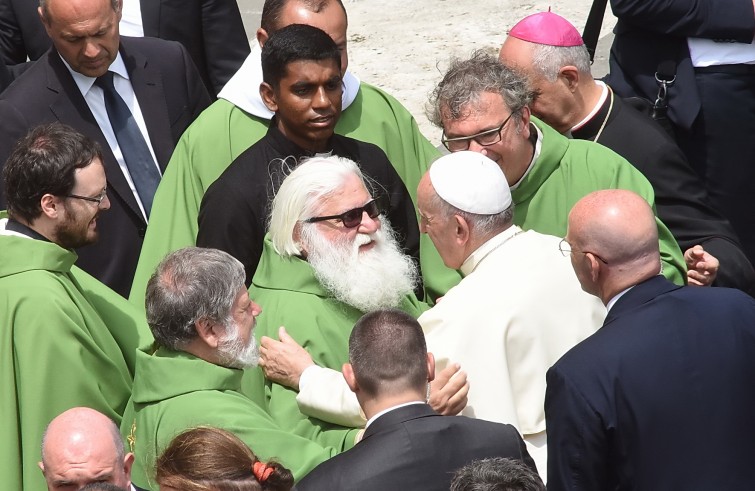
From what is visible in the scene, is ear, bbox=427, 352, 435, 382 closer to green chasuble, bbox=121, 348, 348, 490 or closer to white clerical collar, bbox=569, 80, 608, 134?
green chasuble, bbox=121, 348, 348, 490

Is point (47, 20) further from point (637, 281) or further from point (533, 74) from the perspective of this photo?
point (637, 281)

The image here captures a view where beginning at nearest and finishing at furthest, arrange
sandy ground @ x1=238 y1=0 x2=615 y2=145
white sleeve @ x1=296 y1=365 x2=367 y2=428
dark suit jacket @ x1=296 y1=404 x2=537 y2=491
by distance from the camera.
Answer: dark suit jacket @ x1=296 y1=404 x2=537 y2=491, white sleeve @ x1=296 y1=365 x2=367 y2=428, sandy ground @ x1=238 y1=0 x2=615 y2=145

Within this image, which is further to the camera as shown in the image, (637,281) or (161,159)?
(161,159)

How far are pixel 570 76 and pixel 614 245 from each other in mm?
1795

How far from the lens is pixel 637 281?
3.75m

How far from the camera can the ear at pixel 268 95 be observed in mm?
4992

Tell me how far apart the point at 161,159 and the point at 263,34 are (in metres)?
0.70

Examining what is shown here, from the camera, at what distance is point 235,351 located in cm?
386

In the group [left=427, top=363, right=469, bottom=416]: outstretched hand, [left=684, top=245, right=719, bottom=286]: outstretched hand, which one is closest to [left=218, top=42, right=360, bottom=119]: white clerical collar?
[left=684, top=245, right=719, bottom=286]: outstretched hand

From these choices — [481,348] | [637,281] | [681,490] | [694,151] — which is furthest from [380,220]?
[694,151]

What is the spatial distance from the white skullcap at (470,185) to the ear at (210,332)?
3.10 feet

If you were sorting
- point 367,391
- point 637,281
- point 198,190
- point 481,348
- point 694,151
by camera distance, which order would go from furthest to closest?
1. point 694,151
2. point 198,190
3. point 481,348
4. point 637,281
5. point 367,391

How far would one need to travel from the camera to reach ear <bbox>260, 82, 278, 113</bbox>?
4992 millimetres

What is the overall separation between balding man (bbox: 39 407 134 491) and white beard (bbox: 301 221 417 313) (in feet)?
3.66
